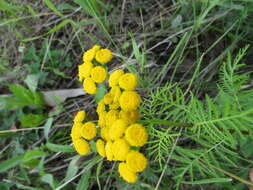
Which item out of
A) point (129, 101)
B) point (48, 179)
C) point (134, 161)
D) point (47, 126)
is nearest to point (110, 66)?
point (47, 126)

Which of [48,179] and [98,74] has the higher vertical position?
[98,74]

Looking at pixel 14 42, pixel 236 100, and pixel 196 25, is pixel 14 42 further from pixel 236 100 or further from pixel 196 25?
pixel 236 100

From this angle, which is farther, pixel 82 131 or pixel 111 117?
pixel 82 131

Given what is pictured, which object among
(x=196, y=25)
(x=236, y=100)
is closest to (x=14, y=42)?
(x=196, y=25)

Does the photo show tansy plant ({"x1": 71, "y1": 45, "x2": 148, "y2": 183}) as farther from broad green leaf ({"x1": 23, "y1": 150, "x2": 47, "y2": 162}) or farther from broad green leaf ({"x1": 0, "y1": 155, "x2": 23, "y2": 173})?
broad green leaf ({"x1": 0, "y1": 155, "x2": 23, "y2": 173})

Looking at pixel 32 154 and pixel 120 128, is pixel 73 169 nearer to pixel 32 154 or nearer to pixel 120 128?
pixel 32 154

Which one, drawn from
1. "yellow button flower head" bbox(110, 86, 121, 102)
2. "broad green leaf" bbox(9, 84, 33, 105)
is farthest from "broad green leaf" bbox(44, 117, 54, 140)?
"yellow button flower head" bbox(110, 86, 121, 102)
